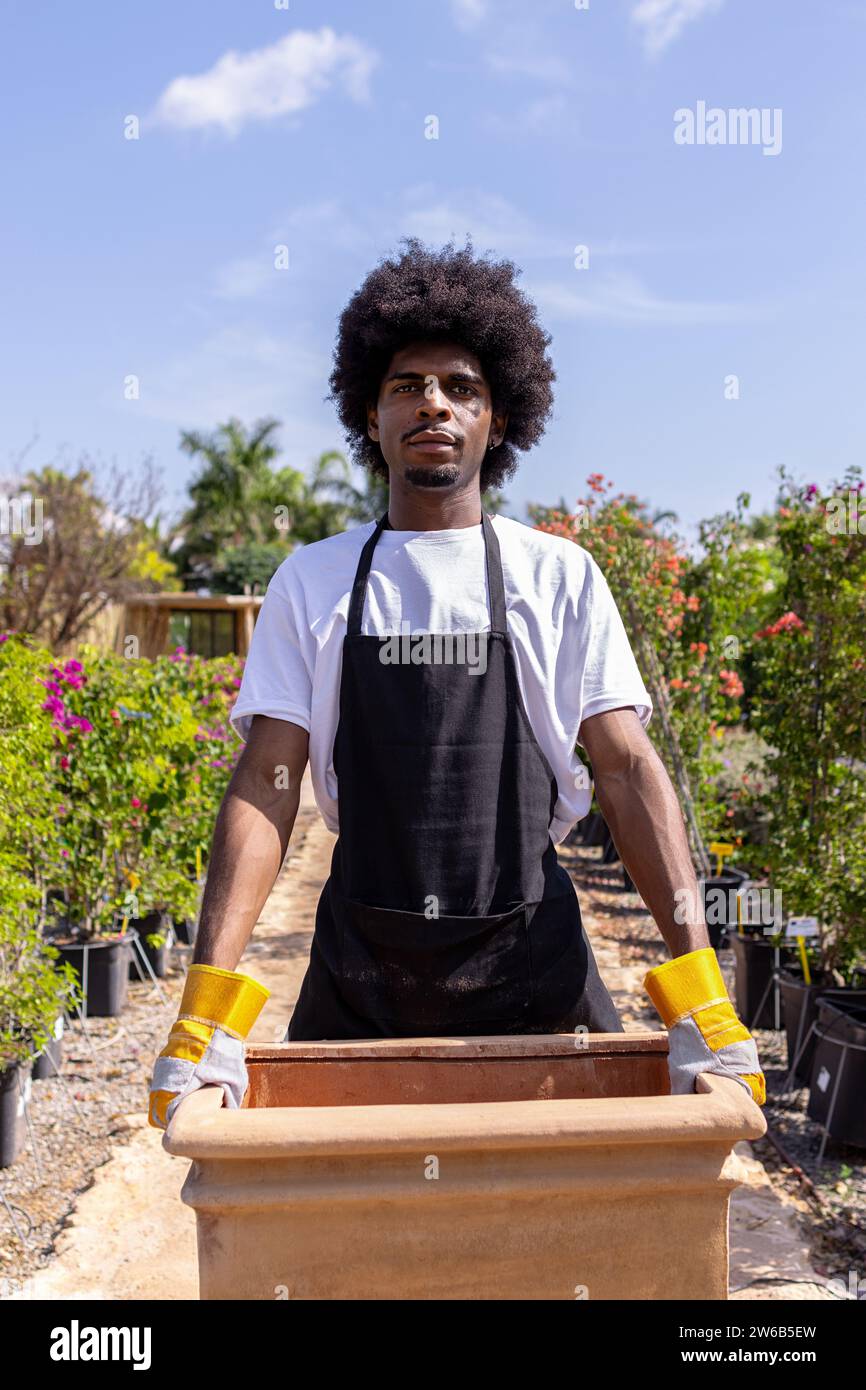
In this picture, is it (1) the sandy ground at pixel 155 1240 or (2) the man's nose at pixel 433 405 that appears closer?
(2) the man's nose at pixel 433 405

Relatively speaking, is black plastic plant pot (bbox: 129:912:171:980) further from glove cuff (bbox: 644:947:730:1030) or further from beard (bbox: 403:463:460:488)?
glove cuff (bbox: 644:947:730:1030)

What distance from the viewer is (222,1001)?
1411 millimetres

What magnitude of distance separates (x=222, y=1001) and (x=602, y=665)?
0.74m

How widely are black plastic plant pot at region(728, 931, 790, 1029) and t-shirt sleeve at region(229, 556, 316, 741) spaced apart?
4.24m

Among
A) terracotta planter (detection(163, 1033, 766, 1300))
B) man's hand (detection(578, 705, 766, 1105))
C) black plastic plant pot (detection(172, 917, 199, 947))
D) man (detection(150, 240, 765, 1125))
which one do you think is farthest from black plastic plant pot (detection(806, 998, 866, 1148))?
black plastic plant pot (detection(172, 917, 199, 947))

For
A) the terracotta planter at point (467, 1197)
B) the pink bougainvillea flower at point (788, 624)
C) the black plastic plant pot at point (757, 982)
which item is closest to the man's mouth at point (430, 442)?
the terracotta planter at point (467, 1197)

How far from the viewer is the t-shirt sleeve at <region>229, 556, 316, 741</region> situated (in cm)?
170

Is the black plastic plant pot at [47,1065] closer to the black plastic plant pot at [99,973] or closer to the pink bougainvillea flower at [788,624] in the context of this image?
the black plastic plant pot at [99,973]

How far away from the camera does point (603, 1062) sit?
1.49 m

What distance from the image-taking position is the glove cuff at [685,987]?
1428mm

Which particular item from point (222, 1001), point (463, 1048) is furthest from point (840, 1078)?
point (222, 1001)

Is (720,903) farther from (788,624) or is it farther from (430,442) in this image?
(430,442)
